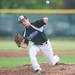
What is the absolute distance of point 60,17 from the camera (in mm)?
23312

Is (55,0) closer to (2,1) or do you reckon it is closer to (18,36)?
(2,1)

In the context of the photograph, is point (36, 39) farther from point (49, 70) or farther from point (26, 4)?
point (26, 4)

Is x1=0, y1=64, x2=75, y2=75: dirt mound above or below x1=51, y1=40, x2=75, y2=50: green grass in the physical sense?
below

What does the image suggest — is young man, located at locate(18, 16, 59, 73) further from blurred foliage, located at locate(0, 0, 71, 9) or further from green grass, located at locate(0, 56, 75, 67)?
blurred foliage, located at locate(0, 0, 71, 9)

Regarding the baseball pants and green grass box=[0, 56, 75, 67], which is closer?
the baseball pants

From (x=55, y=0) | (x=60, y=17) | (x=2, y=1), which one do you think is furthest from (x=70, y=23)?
(x=2, y=1)

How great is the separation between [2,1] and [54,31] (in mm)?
7055

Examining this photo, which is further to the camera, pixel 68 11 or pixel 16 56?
pixel 68 11

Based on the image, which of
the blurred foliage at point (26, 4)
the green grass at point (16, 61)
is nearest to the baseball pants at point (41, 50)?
the green grass at point (16, 61)

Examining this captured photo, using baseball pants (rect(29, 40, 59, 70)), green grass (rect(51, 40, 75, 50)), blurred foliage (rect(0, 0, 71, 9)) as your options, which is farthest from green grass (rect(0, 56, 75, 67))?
blurred foliage (rect(0, 0, 71, 9))

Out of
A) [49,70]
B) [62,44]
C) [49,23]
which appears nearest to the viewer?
[49,70]

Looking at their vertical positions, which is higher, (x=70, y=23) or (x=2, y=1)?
(x=2, y=1)

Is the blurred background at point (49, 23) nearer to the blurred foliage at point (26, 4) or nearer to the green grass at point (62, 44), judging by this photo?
the green grass at point (62, 44)

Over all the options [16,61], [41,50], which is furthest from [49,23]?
[41,50]
